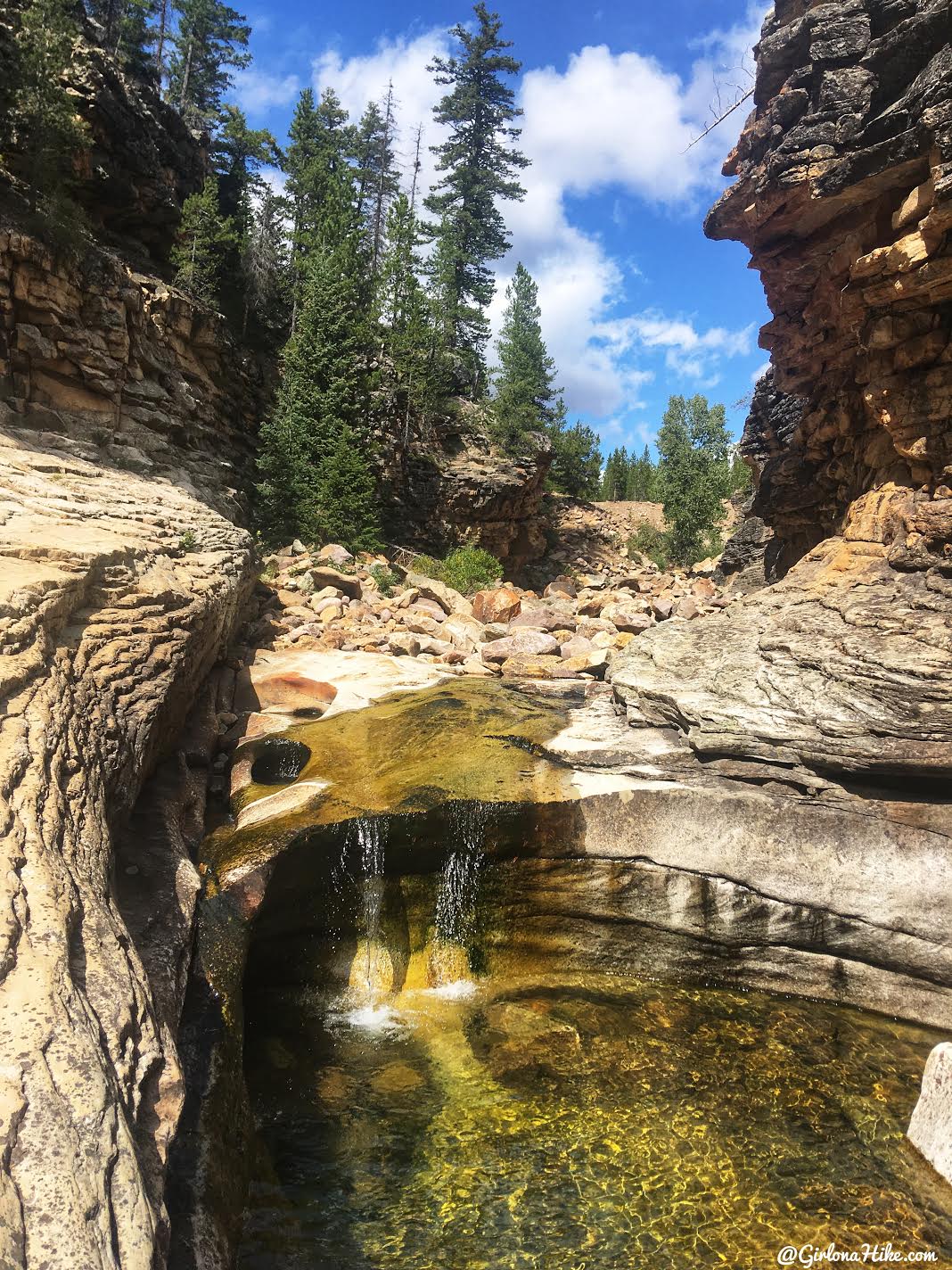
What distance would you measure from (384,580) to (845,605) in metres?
12.1

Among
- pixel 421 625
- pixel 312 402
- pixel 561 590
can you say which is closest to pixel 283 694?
pixel 421 625

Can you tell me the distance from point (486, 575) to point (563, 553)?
12957mm

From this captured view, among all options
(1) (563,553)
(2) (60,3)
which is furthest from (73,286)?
(1) (563,553)

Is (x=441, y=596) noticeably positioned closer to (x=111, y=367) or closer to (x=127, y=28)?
(x=111, y=367)

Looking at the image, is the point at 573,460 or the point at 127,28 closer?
the point at 127,28

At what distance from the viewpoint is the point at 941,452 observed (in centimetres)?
869

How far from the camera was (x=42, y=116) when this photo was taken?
14.5 metres

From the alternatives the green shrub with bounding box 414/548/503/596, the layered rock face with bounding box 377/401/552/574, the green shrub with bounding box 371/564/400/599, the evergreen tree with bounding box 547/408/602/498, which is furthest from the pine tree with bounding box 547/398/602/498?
the green shrub with bounding box 371/564/400/599

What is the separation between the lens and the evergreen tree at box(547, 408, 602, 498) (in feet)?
122

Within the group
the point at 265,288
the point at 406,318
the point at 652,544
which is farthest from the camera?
the point at 652,544

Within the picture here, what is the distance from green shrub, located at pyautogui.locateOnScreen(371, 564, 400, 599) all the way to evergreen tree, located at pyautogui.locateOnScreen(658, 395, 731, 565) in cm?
2259

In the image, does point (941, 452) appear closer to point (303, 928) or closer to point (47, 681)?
point (303, 928)

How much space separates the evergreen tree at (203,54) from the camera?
1200 inches

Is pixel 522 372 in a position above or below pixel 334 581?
above
